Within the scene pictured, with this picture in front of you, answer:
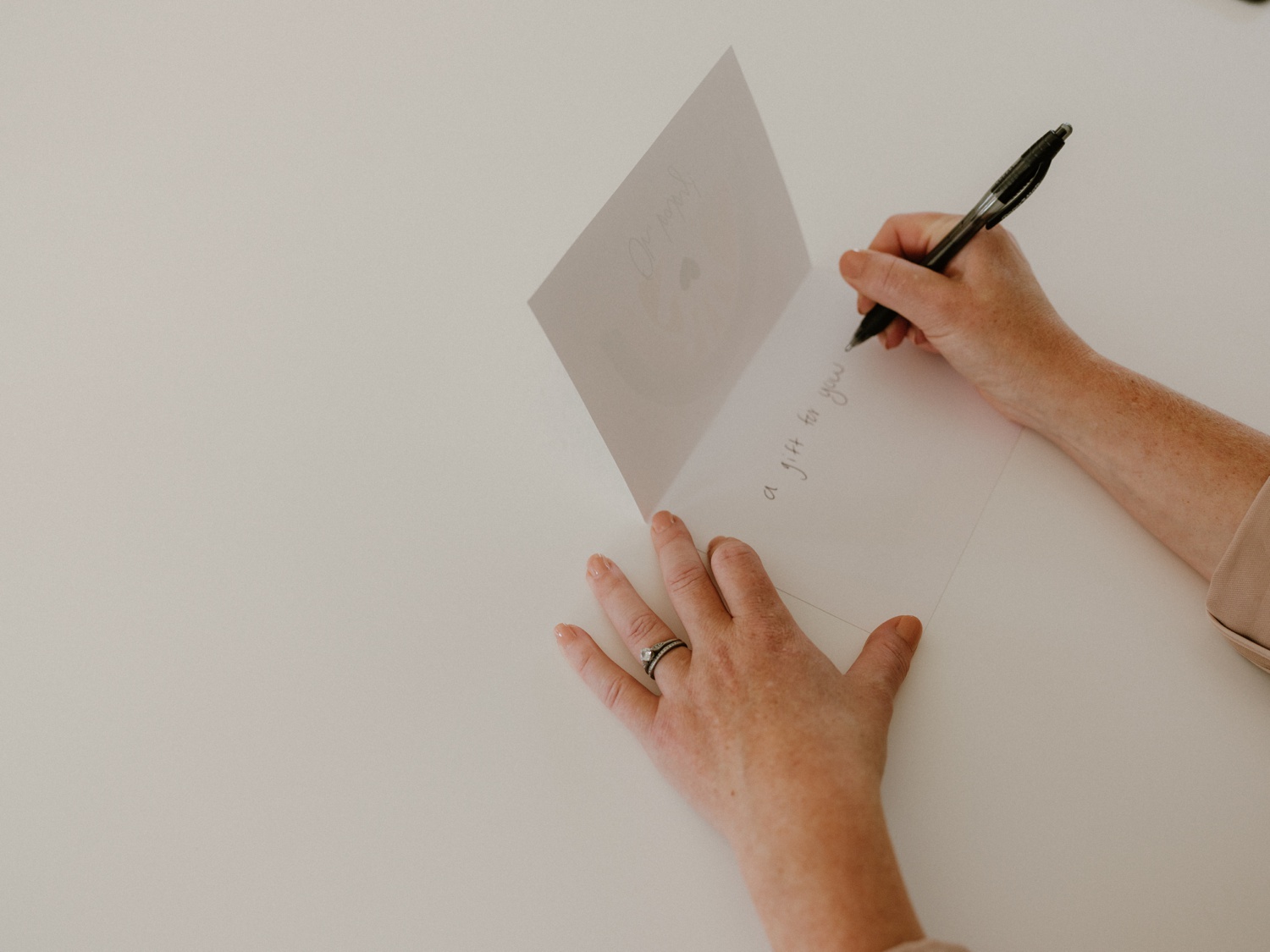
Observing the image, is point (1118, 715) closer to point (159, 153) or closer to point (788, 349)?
point (788, 349)

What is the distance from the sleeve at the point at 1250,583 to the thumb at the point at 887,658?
0.78 ft

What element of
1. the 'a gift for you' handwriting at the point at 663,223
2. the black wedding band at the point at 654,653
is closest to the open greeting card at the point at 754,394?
the 'a gift for you' handwriting at the point at 663,223

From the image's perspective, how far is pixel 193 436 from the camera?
81cm

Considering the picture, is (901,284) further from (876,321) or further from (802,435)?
(802,435)

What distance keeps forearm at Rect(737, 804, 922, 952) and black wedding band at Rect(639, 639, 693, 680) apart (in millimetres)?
148

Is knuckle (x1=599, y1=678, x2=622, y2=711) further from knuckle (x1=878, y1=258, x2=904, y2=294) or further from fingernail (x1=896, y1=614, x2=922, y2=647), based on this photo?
knuckle (x1=878, y1=258, x2=904, y2=294)

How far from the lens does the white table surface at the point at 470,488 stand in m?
0.62

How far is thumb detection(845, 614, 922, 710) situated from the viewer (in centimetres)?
65

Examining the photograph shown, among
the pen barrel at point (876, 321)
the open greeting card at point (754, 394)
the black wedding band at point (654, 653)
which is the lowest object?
the black wedding band at point (654, 653)

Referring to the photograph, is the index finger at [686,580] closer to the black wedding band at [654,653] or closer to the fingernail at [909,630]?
the black wedding band at [654,653]

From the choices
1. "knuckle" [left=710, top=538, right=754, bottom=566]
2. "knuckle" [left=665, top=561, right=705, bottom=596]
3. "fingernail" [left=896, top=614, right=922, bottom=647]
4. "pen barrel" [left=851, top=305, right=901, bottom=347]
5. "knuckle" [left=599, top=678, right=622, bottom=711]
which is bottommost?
"knuckle" [left=599, top=678, right=622, bottom=711]

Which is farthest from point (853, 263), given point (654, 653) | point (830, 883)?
point (830, 883)

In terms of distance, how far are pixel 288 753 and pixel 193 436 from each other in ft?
1.10

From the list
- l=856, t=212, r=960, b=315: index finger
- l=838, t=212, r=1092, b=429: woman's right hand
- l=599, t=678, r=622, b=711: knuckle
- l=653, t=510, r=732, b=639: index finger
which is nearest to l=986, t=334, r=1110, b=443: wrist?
l=838, t=212, r=1092, b=429: woman's right hand
